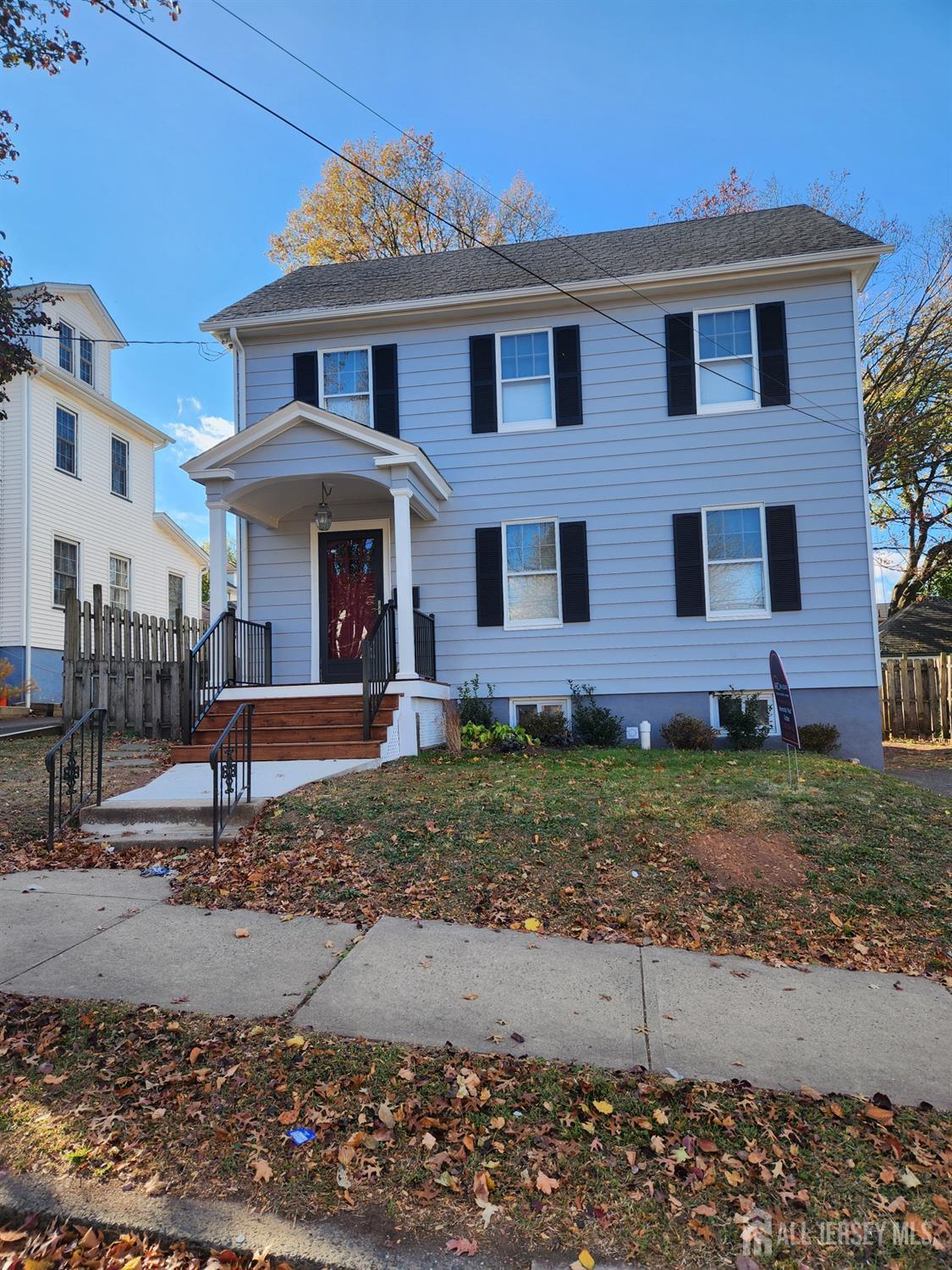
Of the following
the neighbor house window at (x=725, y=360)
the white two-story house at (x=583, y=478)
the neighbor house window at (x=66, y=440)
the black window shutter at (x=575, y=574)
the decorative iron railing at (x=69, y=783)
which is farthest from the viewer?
the neighbor house window at (x=66, y=440)

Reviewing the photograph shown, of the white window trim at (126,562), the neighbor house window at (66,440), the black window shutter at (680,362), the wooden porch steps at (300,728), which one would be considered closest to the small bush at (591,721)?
the wooden porch steps at (300,728)

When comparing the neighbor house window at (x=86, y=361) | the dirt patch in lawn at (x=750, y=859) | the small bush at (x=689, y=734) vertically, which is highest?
the neighbor house window at (x=86, y=361)

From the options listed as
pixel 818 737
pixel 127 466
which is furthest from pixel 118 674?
pixel 127 466

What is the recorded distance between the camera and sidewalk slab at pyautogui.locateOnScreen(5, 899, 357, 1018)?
3.62 m

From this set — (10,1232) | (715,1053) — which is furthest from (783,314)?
(10,1232)

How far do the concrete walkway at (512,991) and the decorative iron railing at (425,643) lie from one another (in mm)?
6598

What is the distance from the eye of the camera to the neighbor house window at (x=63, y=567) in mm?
17156

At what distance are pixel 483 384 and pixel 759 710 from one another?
6.38 metres

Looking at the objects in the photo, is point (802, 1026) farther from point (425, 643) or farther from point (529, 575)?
point (529, 575)

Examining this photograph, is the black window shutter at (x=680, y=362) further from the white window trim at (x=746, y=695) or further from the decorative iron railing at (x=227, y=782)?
the decorative iron railing at (x=227, y=782)

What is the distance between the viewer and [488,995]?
3715 millimetres

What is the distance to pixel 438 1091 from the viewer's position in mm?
2859

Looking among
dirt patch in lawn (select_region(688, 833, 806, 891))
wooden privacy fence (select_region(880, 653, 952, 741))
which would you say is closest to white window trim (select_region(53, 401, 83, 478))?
dirt patch in lawn (select_region(688, 833, 806, 891))

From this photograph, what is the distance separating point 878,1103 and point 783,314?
35.8 ft
